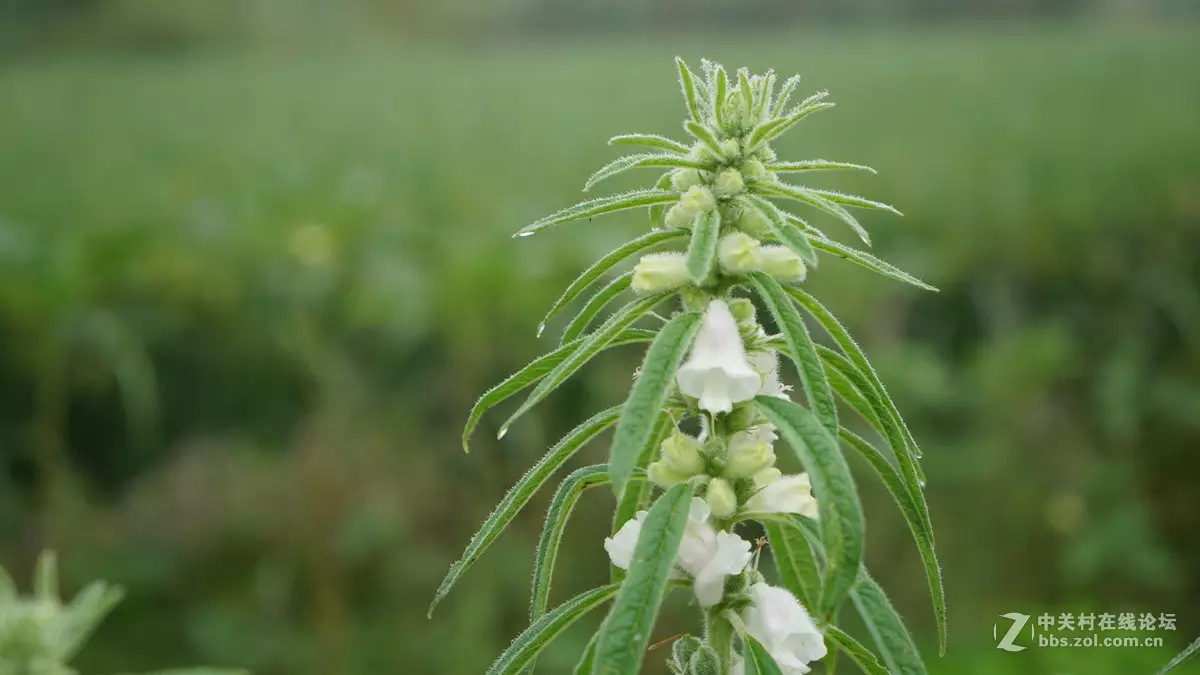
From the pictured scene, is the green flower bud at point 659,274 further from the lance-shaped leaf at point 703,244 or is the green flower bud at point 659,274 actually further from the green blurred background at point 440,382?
the green blurred background at point 440,382

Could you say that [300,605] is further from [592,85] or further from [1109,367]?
[592,85]

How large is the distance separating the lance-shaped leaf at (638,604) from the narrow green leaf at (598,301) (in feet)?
0.55

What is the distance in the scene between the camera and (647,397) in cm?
49

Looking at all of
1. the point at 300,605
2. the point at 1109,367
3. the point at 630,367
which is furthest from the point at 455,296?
the point at 1109,367

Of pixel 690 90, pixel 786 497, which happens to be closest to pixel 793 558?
pixel 786 497

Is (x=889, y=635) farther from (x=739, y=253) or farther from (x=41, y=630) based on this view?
(x=41, y=630)

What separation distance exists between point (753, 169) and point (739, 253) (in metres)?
0.06

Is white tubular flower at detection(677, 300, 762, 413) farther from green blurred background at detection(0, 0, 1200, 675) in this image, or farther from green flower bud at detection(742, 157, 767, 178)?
green blurred background at detection(0, 0, 1200, 675)

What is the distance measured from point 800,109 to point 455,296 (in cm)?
170

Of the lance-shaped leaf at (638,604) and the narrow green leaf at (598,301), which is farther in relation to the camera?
the narrow green leaf at (598,301)

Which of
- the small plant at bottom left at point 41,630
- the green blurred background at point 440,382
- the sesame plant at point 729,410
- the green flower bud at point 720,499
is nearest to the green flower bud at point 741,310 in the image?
the sesame plant at point 729,410

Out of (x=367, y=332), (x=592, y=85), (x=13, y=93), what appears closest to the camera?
(x=367, y=332)

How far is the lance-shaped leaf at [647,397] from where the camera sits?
0.45 metres

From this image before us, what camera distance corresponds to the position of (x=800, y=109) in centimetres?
57
